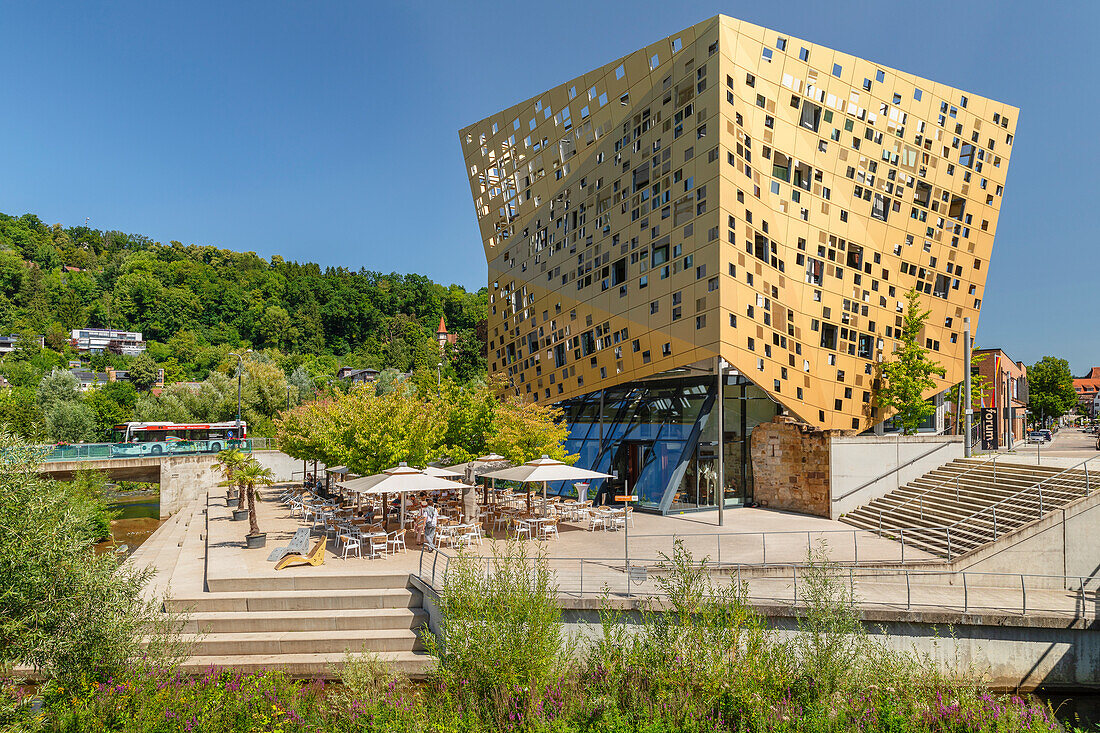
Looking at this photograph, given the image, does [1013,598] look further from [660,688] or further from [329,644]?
[329,644]

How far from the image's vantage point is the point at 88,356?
10200 cm

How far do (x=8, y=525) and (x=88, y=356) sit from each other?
376 ft

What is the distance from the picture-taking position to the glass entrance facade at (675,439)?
84.5ft

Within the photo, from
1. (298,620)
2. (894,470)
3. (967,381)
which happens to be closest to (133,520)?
(298,620)

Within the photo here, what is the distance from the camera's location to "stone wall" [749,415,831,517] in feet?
79.2

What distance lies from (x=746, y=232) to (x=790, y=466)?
9.32 metres

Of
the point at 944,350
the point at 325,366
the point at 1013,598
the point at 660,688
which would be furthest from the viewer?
the point at 325,366

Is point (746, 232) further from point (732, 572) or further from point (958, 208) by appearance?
point (732, 572)

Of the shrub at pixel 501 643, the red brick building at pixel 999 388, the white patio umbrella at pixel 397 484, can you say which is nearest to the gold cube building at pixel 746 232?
the white patio umbrella at pixel 397 484

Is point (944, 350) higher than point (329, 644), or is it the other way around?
point (944, 350)

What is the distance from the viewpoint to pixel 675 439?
2648cm

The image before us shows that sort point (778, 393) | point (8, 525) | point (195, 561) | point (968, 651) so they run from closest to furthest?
point (8, 525), point (968, 651), point (195, 561), point (778, 393)

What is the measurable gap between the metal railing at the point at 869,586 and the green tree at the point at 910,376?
10.7 metres

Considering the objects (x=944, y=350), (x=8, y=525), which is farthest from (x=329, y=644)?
(x=944, y=350)
